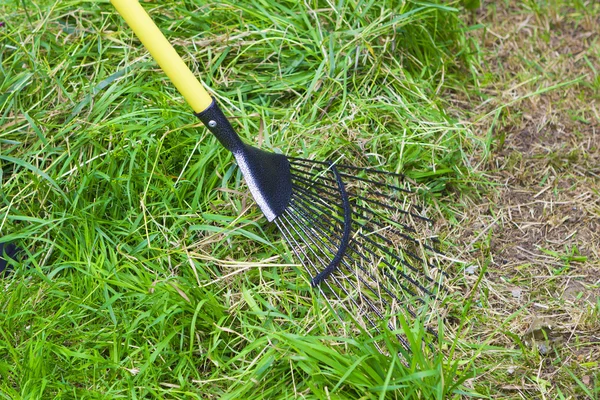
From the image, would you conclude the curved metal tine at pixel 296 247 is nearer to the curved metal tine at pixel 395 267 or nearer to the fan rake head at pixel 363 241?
the fan rake head at pixel 363 241

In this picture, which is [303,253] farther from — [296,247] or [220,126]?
[220,126]

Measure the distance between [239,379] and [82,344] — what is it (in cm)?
47

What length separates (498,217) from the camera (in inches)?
93.0

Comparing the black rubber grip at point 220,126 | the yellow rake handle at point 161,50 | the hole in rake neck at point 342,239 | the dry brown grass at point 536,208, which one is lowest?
the dry brown grass at point 536,208

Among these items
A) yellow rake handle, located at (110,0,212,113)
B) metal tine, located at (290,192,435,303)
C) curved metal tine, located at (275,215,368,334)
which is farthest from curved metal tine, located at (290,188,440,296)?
yellow rake handle, located at (110,0,212,113)

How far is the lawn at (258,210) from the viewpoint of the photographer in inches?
74.1

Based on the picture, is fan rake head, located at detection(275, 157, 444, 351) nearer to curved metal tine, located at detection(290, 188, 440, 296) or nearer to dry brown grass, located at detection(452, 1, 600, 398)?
curved metal tine, located at detection(290, 188, 440, 296)

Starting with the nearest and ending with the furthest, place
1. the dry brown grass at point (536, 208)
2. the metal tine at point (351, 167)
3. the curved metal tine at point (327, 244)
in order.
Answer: the dry brown grass at point (536, 208) < the curved metal tine at point (327, 244) < the metal tine at point (351, 167)

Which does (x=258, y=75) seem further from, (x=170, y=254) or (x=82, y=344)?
(x=82, y=344)

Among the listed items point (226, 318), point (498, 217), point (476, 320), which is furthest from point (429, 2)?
point (226, 318)

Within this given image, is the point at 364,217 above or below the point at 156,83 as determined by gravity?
below

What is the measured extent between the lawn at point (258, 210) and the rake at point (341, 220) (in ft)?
0.23

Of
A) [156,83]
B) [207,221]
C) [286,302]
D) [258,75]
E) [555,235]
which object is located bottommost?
[555,235]

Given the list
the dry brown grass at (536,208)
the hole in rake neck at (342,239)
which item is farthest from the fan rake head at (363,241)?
the dry brown grass at (536,208)
